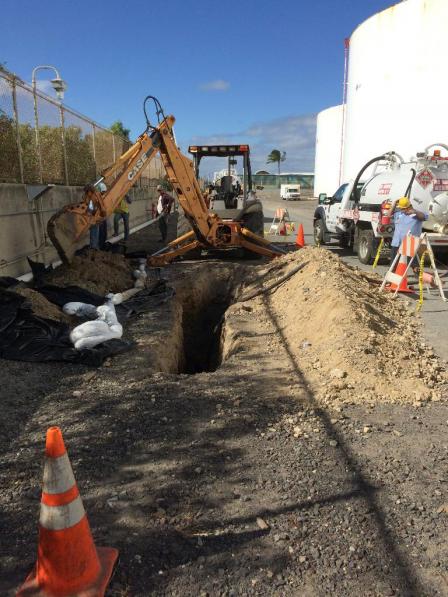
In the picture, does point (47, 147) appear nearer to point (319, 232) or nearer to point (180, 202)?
point (180, 202)

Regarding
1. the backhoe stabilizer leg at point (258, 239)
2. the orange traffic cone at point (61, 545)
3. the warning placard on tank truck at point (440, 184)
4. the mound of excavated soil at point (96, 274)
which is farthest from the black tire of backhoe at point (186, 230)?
the orange traffic cone at point (61, 545)

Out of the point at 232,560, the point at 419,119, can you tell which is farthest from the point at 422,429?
the point at 419,119

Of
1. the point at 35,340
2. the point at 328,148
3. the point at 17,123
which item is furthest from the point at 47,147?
the point at 328,148

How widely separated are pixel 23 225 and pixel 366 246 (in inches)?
318

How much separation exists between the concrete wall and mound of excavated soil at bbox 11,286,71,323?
72.7 inches

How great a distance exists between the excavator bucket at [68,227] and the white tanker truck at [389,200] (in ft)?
22.1

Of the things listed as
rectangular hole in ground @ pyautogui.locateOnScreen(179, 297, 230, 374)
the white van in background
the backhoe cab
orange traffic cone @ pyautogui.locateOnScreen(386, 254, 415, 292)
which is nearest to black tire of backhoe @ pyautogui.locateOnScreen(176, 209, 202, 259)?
the backhoe cab

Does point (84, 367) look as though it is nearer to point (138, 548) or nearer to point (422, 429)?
point (138, 548)

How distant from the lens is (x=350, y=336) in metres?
5.10

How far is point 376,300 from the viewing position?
7.18 meters

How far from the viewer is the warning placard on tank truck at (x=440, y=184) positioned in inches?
406

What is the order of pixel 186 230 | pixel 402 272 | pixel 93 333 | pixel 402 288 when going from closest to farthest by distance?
1. pixel 93 333
2. pixel 402 272
3. pixel 402 288
4. pixel 186 230

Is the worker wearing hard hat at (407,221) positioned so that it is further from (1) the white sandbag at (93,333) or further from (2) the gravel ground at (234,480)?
(1) the white sandbag at (93,333)

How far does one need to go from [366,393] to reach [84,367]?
304 cm
